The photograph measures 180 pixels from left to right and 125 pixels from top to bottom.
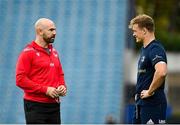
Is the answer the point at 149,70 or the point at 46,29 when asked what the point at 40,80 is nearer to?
the point at 46,29

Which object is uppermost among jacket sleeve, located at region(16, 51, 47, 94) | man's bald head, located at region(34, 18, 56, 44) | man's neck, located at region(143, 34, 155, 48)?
man's bald head, located at region(34, 18, 56, 44)

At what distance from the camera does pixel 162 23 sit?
3691 cm

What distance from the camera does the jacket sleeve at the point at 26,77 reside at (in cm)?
640

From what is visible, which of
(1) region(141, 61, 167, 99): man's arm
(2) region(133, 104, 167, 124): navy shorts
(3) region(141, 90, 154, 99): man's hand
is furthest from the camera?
(2) region(133, 104, 167, 124): navy shorts

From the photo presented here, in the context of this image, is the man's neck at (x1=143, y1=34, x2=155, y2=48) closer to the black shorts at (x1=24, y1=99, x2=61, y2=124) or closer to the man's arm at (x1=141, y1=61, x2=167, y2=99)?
the man's arm at (x1=141, y1=61, x2=167, y2=99)

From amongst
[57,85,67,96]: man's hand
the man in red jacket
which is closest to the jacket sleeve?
the man in red jacket

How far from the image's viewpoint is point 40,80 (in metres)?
6.49

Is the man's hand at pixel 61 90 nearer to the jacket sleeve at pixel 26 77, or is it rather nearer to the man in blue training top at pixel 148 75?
the jacket sleeve at pixel 26 77

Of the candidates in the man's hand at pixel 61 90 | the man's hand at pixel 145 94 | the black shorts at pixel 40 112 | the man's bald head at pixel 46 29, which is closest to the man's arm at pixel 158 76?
the man's hand at pixel 145 94

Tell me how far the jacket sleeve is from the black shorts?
0.42ft

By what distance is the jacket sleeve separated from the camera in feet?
21.0

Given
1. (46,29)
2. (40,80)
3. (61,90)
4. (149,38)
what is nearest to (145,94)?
(149,38)

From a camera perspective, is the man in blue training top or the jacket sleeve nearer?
the jacket sleeve

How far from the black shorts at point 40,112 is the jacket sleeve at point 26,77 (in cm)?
13
